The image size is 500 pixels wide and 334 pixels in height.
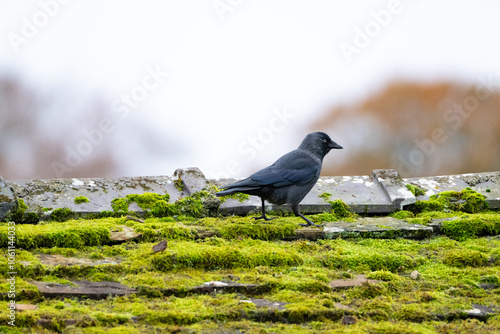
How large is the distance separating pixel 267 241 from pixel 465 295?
1.34 m

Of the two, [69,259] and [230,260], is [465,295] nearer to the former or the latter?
[230,260]

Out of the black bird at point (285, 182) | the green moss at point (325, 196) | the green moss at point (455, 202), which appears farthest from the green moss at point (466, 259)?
the green moss at point (325, 196)

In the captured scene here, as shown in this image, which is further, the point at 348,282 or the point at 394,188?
the point at 394,188

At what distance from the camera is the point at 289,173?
15.3 ft

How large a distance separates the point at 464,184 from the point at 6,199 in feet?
12.3

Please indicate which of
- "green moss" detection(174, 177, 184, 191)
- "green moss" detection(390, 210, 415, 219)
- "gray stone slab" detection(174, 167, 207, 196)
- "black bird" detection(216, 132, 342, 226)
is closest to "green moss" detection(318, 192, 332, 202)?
"black bird" detection(216, 132, 342, 226)

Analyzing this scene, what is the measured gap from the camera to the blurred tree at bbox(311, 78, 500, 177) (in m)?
13.8

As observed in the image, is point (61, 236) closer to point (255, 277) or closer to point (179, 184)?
point (255, 277)

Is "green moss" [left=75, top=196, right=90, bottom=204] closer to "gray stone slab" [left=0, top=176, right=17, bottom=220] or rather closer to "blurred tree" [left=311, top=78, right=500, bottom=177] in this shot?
"gray stone slab" [left=0, top=176, right=17, bottom=220]

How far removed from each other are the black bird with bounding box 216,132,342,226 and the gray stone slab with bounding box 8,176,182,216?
0.56 meters

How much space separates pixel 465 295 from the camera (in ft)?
8.29

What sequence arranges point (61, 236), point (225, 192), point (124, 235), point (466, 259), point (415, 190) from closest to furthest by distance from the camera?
point (466, 259), point (61, 236), point (124, 235), point (225, 192), point (415, 190)

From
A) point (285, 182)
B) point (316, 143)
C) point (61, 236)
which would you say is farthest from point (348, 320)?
point (316, 143)

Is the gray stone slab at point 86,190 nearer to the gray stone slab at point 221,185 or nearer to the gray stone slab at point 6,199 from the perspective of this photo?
the gray stone slab at point 221,185
